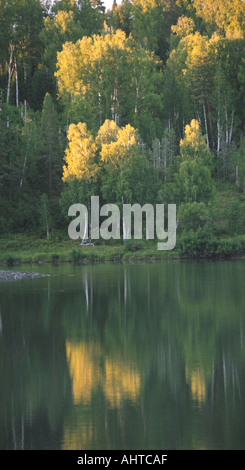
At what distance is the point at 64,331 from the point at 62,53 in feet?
181

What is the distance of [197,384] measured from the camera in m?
13.5

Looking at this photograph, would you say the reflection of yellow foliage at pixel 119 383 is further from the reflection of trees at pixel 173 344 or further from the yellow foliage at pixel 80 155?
the yellow foliage at pixel 80 155

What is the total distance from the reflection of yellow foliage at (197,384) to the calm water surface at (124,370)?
2 cm

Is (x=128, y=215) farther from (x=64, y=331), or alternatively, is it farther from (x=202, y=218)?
(x=64, y=331)

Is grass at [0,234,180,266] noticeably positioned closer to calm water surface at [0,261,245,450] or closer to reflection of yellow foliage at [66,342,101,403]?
calm water surface at [0,261,245,450]

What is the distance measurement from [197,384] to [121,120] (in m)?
58.6

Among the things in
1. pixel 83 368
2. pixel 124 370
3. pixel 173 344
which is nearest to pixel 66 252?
pixel 173 344

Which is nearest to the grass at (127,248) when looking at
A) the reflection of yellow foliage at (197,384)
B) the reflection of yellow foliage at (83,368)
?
the reflection of yellow foliage at (83,368)

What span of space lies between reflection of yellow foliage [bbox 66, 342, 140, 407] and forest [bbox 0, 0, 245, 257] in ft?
119

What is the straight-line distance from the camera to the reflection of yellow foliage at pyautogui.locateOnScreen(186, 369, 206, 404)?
1253cm

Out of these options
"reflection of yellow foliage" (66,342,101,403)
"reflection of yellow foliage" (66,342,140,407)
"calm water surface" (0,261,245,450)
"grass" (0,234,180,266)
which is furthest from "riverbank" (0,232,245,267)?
"reflection of yellow foliage" (66,342,140,407)

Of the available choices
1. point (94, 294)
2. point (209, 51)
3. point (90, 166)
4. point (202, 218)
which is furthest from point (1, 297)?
point (209, 51)

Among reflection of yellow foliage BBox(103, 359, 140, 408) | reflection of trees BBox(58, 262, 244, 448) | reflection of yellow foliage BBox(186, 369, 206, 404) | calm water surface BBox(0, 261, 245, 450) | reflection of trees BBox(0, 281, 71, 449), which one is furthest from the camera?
reflection of yellow foliage BBox(103, 359, 140, 408)

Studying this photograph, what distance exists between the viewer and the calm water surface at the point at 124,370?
1060 centimetres
